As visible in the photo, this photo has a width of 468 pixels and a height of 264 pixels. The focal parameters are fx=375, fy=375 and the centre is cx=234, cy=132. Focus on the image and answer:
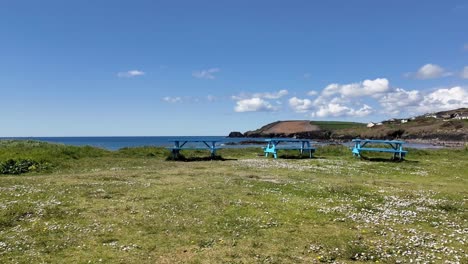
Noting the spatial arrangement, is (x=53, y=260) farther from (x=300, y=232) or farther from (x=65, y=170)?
(x=65, y=170)

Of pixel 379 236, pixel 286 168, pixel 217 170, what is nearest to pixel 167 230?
pixel 379 236

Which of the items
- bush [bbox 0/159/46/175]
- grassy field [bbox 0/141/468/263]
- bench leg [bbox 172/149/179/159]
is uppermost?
bench leg [bbox 172/149/179/159]

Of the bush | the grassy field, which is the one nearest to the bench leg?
the grassy field

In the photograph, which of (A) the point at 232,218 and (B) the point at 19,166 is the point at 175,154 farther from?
(A) the point at 232,218

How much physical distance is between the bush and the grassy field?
131 centimetres

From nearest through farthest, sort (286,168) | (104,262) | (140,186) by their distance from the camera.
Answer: (104,262), (140,186), (286,168)

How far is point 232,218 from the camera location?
51.6 ft

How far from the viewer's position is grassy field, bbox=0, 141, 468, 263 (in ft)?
38.5

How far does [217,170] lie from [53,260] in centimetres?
2069

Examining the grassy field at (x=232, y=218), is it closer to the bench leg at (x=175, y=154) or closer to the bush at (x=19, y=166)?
the bush at (x=19, y=166)

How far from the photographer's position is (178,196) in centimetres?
1984

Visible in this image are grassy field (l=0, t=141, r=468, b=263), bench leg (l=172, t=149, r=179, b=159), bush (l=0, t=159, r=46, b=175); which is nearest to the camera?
grassy field (l=0, t=141, r=468, b=263)

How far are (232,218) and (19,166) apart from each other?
74.2ft

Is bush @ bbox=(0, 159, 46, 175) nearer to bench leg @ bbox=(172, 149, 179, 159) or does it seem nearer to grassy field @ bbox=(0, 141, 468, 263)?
grassy field @ bbox=(0, 141, 468, 263)
